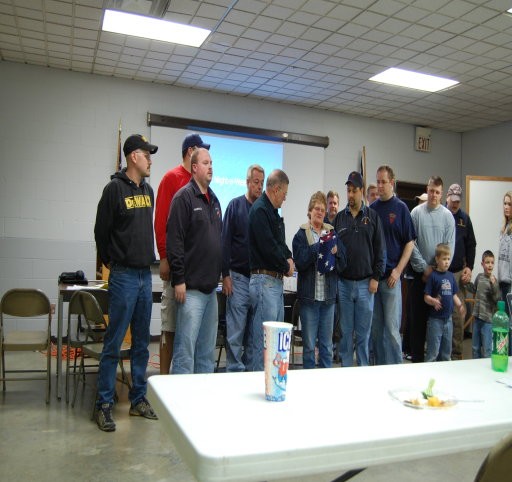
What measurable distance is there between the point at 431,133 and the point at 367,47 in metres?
3.35

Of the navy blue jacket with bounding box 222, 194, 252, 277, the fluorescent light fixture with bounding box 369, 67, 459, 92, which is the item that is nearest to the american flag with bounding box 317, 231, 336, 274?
the navy blue jacket with bounding box 222, 194, 252, 277

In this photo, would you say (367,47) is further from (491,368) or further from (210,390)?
(210,390)

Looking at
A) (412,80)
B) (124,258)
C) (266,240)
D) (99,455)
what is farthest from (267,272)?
(412,80)

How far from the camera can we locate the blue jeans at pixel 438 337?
4.02 m

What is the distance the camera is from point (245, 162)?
21.6ft

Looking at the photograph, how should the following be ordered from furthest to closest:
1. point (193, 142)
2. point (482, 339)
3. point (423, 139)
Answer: point (423, 139), point (482, 339), point (193, 142)

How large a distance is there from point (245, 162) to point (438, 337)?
3518 mm

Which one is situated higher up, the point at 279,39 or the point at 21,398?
the point at 279,39

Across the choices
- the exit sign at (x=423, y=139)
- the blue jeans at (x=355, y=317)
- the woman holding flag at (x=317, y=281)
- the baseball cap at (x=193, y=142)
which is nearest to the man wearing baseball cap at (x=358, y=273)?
the blue jeans at (x=355, y=317)

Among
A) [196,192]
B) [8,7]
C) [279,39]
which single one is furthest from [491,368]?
[8,7]

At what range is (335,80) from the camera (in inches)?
233

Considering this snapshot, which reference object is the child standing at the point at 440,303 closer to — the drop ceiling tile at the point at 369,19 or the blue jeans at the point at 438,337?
the blue jeans at the point at 438,337

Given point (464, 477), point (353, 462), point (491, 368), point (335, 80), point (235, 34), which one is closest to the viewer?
point (353, 462)

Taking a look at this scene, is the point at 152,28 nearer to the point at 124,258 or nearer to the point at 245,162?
the point at 245,162
